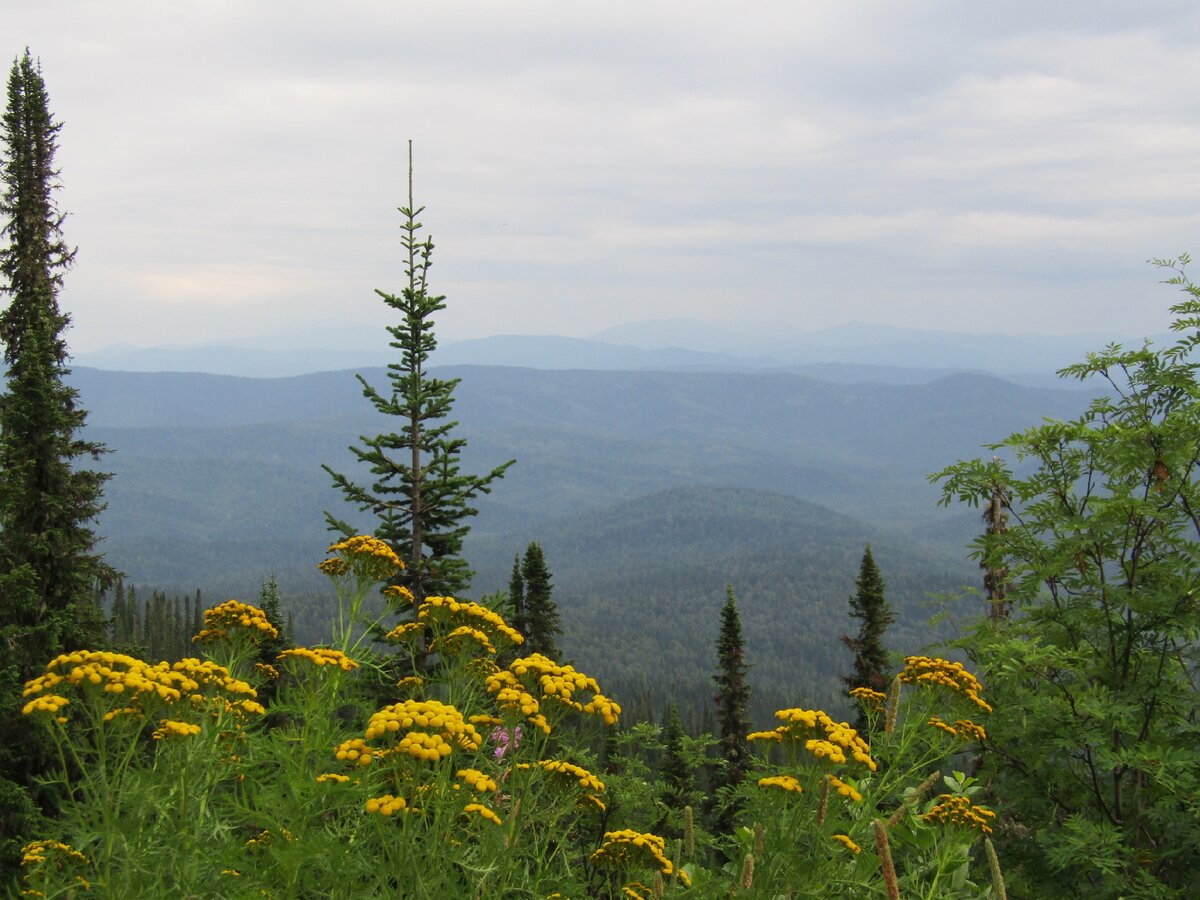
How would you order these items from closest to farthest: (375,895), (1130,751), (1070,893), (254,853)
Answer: (375,895) < (254,853) < (1130,751) < (1070,893)

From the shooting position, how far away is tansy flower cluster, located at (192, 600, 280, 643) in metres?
6.92

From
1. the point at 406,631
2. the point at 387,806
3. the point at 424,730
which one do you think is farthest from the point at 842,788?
the point at 406,631

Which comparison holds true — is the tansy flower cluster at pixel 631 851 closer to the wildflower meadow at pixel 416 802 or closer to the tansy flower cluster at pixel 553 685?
the wildflower meadow at pixel 416 802

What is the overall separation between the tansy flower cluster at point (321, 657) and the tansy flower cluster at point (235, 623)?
1.15 meters

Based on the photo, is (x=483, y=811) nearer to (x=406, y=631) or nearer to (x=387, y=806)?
(x=387, y=806)

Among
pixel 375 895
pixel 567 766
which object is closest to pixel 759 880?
pixel 567 766

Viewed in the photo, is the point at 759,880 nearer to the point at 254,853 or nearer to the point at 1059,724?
the point at 254,853

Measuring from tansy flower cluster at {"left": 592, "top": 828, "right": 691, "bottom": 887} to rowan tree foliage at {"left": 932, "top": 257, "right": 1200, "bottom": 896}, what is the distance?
13.8ft

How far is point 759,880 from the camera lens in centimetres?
482

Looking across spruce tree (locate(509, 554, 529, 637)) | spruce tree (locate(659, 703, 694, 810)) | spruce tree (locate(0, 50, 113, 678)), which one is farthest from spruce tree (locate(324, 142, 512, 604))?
spruce tree (locate(659, 703, 694, 810))

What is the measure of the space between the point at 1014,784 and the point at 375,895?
6.99 metres

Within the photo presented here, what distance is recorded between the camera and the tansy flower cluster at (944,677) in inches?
263

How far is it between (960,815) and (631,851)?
7.28 feet

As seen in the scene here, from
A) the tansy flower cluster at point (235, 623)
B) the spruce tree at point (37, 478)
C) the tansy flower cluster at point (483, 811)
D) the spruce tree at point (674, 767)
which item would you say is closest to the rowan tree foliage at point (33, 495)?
the spruce tree at point (37, 478)
